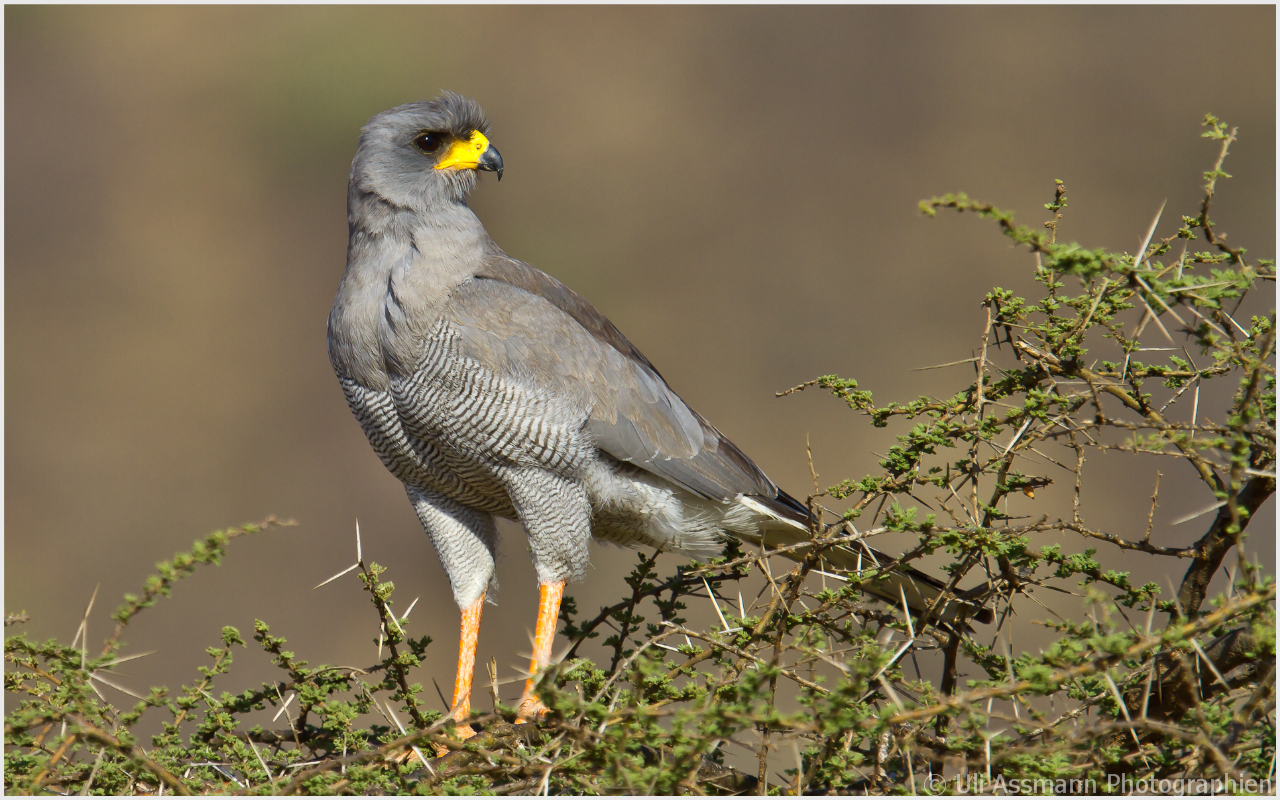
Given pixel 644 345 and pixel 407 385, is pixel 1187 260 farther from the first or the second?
pixel 644 345

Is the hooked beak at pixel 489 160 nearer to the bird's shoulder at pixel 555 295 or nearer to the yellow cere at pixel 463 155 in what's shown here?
the yellow cere at pixel 463 155

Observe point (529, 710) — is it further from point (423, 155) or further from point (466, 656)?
point (423, 155)

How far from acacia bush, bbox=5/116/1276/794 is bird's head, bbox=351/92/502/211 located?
1.50 metres

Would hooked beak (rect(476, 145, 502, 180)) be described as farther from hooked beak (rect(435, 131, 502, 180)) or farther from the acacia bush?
the acacia bush

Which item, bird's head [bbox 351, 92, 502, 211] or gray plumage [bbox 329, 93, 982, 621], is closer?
gray plumage [bbox 329, 93, 982, 621]

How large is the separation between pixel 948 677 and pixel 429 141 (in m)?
2.57

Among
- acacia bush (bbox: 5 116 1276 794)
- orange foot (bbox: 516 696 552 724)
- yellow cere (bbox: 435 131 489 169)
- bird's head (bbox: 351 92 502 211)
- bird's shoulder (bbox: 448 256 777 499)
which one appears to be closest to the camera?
acacia bush (bbox: 5 116 1276 794)

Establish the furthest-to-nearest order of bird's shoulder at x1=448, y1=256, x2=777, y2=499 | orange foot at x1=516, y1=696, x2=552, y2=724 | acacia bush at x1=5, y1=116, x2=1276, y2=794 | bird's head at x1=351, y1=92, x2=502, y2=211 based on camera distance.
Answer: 1. bird's head at x1=351, y1=92, x2=502, y2=211
2. bird's shoulder at x1=448, y1=256, x2=777, y2=499
3. orange foot at x1=516, y1=696, x2=552, y2=724
4. acacia bush at x1=5, y1=116, x2=1276, y2=794

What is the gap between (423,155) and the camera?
155 inches

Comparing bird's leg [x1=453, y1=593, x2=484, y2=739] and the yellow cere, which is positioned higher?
the yellow cere

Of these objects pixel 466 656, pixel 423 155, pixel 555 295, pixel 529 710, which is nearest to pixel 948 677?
pixel 529 710

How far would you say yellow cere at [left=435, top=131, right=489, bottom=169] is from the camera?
13.0ft

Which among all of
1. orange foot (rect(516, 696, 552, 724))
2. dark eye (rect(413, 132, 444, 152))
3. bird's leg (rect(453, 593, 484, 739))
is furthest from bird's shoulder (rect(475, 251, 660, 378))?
orange foot (rect(516, 696, 552, 724))

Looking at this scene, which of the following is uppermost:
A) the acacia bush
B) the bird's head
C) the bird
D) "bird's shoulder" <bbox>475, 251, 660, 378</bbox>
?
the bird's head
